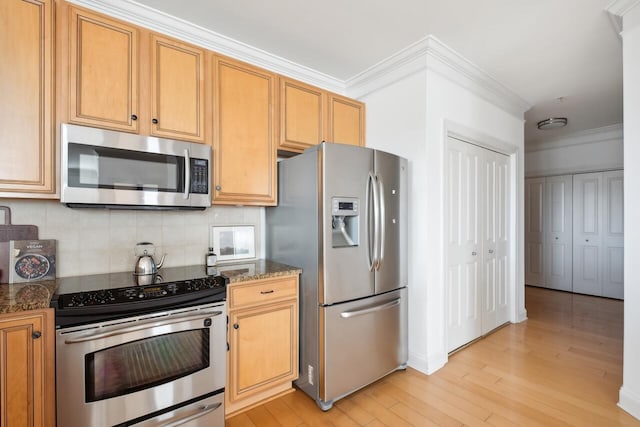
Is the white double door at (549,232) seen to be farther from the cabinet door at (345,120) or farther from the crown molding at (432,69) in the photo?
the cabinet door at (345,120)

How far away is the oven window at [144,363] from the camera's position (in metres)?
1.46

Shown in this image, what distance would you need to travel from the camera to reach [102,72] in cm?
173

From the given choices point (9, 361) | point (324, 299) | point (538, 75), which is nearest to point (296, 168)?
point (324, 299)

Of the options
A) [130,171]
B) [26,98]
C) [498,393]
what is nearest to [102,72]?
[26,98]

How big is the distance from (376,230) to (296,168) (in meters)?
0.74

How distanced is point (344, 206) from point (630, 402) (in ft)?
7.19

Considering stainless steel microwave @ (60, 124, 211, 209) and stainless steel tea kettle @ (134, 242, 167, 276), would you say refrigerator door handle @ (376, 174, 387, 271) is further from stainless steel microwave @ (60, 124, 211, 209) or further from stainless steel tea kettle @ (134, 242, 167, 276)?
stainless steel tea kettle @ (134, 242, 167, 276)

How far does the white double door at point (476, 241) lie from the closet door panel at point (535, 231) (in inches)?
101

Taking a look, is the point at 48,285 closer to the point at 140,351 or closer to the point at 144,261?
the point at 144,261

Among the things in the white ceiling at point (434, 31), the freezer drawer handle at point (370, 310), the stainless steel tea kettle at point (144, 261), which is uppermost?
the white ceiling at point (434, 31)

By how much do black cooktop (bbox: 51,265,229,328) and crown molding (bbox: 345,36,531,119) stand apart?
2.22 metres

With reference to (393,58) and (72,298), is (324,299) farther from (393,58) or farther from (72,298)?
(393,58)

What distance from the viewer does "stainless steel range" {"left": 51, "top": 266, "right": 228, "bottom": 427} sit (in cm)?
140

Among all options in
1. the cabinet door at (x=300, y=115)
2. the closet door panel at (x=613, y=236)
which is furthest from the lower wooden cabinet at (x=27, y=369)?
the closet door panel at (x=613, y=236)
